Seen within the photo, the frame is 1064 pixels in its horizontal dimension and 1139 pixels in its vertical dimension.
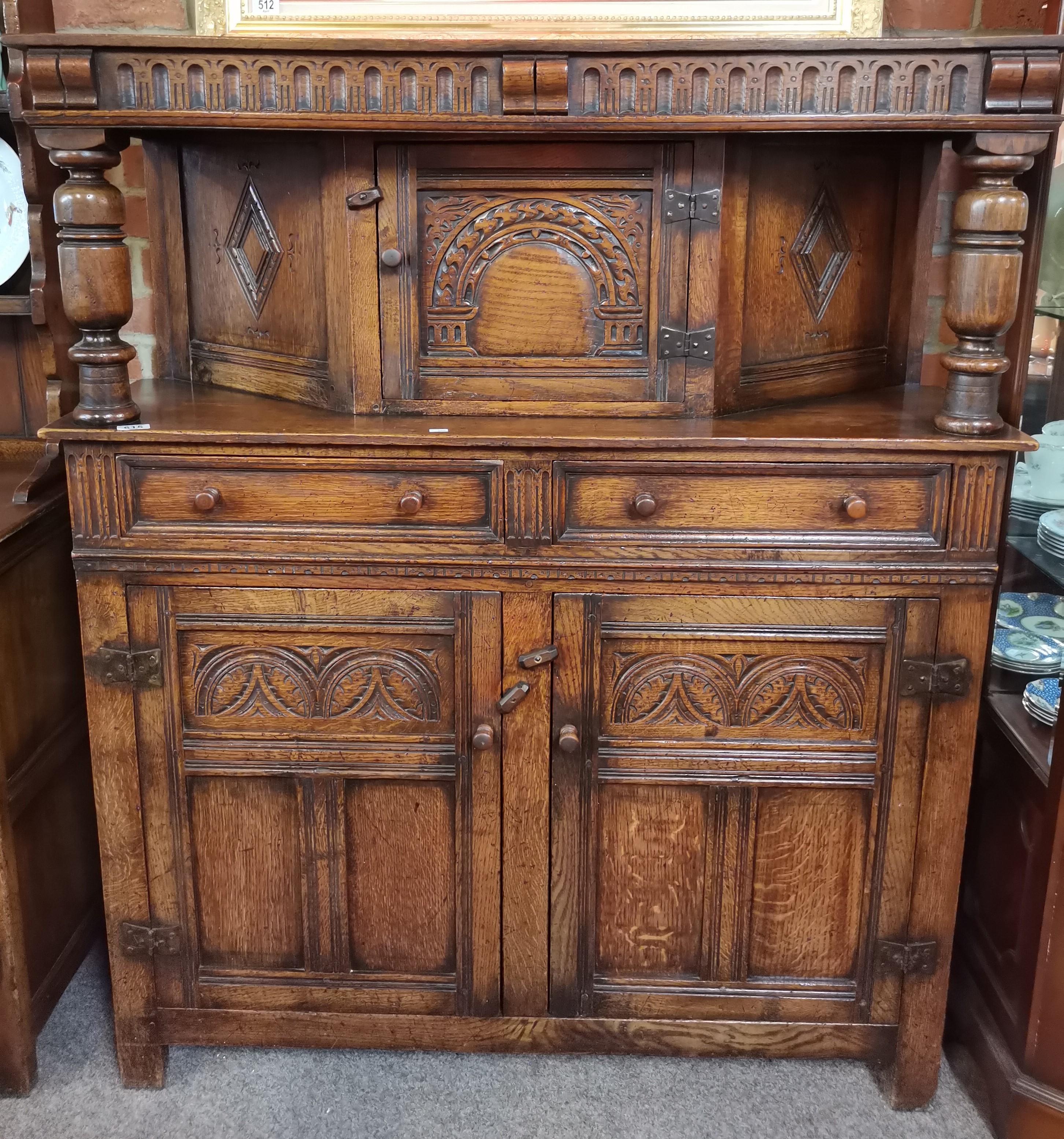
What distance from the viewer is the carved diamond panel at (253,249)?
79.7 inches

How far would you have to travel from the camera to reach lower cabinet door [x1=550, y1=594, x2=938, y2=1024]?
187 cm

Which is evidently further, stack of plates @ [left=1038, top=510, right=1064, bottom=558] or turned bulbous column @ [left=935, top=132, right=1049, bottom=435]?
stack of plates @ [left=1038, top=510, right=1064, bottom=558]

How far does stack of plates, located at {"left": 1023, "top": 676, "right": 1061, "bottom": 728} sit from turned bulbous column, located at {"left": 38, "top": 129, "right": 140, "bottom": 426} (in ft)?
5.51

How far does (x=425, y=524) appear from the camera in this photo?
1830 millimetres

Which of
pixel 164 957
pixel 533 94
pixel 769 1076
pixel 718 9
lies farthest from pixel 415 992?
pixel 718 9

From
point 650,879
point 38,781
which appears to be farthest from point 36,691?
point 650,879

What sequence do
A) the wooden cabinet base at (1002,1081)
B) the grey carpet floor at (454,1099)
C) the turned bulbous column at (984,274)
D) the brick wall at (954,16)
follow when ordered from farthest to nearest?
the brick wall at (954,16) < the grey carpet floor at (454,1099) < the wooden cabinet base at (1002,1081) < the turned bulbous column at (984,274)

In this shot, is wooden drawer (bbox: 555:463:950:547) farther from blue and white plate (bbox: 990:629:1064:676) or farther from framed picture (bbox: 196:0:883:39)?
framed picture (bbox: 196:0:883:39)

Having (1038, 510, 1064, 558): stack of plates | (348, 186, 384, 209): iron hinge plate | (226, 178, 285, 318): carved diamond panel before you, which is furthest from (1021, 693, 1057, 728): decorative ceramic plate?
(226, 178, 285, 318): carved diamond panel

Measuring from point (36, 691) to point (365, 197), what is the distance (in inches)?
43.2

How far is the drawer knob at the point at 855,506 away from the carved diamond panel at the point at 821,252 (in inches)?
17.4

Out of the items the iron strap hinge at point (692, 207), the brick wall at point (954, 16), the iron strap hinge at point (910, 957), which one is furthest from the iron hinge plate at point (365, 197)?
the iron strap hinge at point (910, 957)

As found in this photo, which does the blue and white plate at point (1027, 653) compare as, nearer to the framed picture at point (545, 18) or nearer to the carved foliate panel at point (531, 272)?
the carved foliate panel at point (531, 272)

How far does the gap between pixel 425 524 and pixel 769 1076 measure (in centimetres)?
123
